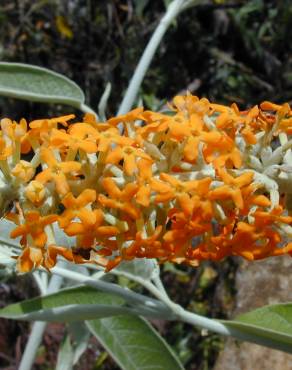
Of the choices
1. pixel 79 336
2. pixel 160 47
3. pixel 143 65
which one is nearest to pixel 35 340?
pixel 79 336

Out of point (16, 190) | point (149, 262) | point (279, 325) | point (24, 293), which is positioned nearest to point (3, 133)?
point (16, 190)

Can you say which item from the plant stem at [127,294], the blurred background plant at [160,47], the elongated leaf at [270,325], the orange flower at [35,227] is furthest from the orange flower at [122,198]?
the blurred background plant at [160,47]

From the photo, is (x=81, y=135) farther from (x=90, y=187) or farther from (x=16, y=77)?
(x=16, y=77)

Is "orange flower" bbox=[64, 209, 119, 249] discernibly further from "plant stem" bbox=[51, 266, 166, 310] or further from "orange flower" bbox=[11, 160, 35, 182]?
"plant stem" bbox=[51, 266, 166, 310]

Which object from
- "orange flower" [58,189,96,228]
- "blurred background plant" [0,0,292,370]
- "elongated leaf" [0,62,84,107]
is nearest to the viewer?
"orange flower" [58,189,96,228]

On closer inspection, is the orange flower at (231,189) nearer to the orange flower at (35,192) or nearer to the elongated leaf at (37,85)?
the orange flower at (35,192)

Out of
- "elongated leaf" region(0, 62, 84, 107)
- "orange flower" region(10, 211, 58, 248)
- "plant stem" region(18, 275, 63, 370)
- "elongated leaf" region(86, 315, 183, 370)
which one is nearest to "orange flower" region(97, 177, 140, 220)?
"orange flower" region(10, 211, 58, 248)
